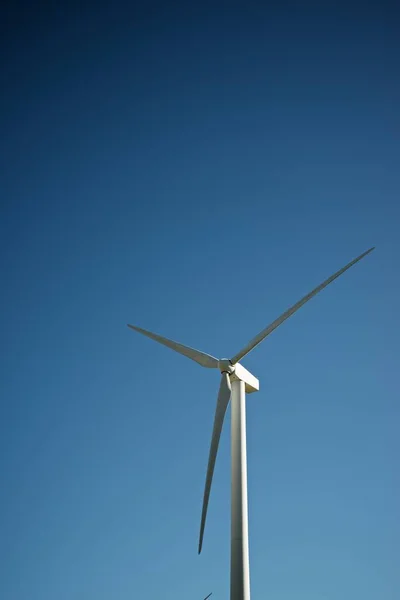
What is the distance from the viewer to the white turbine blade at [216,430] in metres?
24.1

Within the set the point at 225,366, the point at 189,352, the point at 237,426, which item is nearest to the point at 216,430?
the point at 237,426

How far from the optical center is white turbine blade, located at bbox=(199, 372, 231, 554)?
24094mm

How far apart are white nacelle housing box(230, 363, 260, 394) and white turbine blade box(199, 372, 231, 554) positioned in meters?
0.39

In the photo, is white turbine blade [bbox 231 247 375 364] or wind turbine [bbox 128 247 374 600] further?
white turbine blade [bbox 231 247 375 364]

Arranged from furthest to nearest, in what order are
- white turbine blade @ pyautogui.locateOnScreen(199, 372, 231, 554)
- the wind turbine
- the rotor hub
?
the rotor hub → white turbine blade @ pyautogui.locateOnScreen(199, 372, 231, 554) → the wind turbine

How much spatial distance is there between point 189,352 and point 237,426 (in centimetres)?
479

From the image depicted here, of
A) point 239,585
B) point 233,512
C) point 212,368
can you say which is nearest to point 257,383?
point 212,368

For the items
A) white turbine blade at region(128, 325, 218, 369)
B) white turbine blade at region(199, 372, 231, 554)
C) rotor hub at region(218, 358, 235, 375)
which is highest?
white turbine blade at region(128, 325, 218, 369)

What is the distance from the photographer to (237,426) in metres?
24.8

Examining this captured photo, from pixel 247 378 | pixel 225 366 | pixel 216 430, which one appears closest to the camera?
pixel 216 430

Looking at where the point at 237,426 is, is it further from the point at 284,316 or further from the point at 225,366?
the point at 284,316

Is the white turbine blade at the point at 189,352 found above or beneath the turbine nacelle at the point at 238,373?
above

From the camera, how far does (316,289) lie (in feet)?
89.7

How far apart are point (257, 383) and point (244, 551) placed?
27.2 ft
